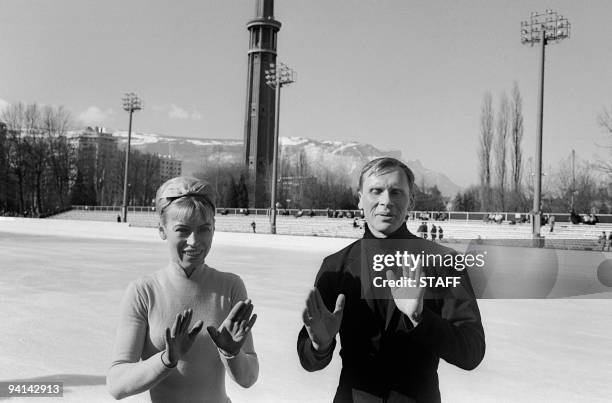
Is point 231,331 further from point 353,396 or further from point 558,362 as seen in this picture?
point 558,362

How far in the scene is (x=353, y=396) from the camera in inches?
70.7

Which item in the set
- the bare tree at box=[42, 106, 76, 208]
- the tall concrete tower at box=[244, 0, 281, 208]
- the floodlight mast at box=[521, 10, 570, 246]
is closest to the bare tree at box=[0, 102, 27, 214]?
the bare tree at box=[42, 106, 76, 208]

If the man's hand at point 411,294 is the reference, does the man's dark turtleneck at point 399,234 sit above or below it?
above

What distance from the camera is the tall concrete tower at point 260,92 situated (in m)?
76.8

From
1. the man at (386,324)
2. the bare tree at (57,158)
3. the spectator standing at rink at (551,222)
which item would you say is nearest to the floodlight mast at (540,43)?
the spectator standing at rink at (551,222)

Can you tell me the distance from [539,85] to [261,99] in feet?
199

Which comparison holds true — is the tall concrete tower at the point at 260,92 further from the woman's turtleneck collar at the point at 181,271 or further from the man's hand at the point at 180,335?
the man's hand at the point at 180,335

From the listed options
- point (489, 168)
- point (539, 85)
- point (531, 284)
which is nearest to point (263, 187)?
point (489, 168)

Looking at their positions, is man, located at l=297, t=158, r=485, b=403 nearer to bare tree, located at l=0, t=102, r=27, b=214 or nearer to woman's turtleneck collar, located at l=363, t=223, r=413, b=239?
woman's turtleneck collar, located at l=363, t=223, r=413, b=239

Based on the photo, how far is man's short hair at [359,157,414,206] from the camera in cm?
172

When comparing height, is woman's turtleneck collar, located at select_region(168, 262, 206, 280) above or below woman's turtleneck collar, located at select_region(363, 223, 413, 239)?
below

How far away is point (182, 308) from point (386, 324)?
0.61 metres

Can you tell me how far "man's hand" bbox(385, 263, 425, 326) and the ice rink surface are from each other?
0.84 ft

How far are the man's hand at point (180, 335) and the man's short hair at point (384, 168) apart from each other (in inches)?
27.4
